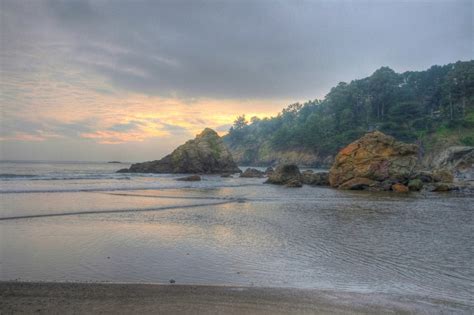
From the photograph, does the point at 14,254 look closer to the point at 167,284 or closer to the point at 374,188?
the point at 167,284

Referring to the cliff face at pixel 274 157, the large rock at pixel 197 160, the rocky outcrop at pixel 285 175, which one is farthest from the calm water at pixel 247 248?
the cliff face at pixel 274 157

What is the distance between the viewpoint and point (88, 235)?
13.1 meters

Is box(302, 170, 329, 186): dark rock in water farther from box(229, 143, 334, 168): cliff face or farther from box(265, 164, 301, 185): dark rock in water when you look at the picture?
box(229, 143, 334, 168): cliff face

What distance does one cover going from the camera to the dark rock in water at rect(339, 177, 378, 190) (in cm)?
4026

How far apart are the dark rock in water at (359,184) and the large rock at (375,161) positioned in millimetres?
629

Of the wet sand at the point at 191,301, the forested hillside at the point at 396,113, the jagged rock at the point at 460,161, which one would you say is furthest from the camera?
the forested hillside at the point at 396,113

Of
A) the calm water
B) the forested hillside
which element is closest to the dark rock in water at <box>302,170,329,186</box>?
the calm water

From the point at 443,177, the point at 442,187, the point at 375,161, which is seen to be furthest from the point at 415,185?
the point at 443,177

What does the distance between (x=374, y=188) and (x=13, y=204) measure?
110 ft

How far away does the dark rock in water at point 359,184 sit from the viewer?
40.3 meters

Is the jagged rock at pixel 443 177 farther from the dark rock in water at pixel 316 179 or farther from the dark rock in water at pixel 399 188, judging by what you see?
the dark rock in water at pixel 316 179

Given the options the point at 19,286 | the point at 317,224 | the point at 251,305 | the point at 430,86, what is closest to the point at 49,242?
the point at 19,286

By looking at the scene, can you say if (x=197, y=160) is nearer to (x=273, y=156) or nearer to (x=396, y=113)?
(x=396, y=113)

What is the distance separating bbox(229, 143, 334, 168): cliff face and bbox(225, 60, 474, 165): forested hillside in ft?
1.81
